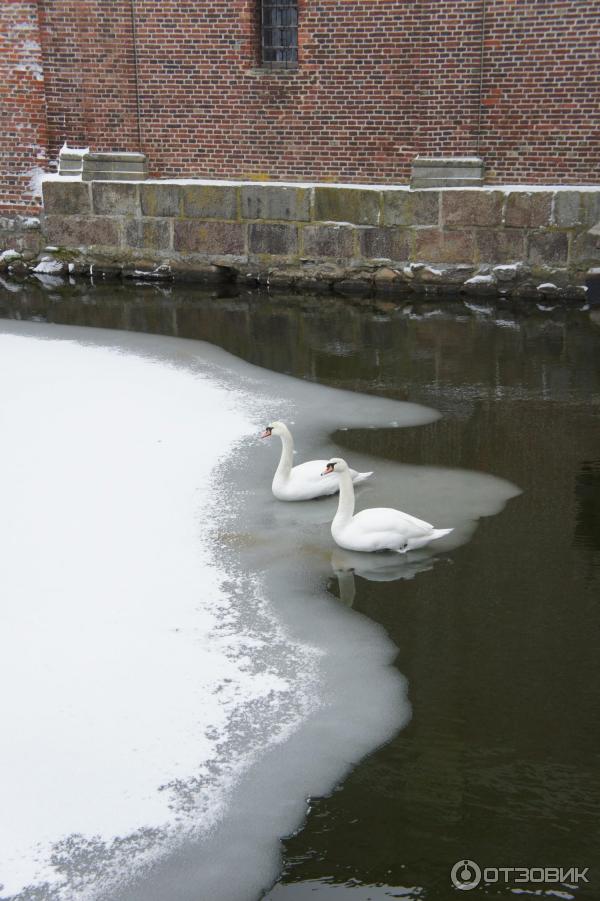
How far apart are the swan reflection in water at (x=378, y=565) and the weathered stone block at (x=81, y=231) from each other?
10.3 metres

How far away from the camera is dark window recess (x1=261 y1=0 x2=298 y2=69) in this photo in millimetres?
14961

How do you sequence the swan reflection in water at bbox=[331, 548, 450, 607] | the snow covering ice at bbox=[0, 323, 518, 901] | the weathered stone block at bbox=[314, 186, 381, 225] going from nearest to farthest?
the snow covering ice at bbox=[0, 323, 518, 901] < the swan reflection in water at bbox=[331, 548, 450, 607] < the weathered stone block at bbox=[314, 186, 381, 225]

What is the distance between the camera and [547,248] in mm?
13883

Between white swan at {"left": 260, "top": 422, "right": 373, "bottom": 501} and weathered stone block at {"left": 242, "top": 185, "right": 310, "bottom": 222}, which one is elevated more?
weathered stone block at {"left": 242, "top": 185, "right": 310, "bottom": 222}

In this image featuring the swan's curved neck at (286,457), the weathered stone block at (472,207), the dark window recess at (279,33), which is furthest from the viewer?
the dark window recess at (279,33)

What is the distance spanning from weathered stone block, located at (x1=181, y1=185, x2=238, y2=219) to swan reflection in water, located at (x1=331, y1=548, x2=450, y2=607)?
9309 mm

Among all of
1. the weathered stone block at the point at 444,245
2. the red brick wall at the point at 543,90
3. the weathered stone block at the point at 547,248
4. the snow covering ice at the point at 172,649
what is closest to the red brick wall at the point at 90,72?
the weathered stone block at the point at 444,245

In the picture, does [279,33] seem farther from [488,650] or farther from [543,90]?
[488,650]

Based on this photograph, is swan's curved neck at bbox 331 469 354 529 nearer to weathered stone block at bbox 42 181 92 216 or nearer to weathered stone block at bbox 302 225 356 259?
weathered stone block at bbox 302 225 356 259

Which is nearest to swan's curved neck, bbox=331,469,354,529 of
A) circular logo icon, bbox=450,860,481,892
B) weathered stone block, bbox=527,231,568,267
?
circular logo icon, bbox=450,860,481,892

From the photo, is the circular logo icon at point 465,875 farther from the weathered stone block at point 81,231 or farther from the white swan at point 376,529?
the weathered stone block at point 81,231

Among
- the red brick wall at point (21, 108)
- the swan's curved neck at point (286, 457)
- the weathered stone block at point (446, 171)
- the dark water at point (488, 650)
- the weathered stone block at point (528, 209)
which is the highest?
the red brick wall at point (21, 108)

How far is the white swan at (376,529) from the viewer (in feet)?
22.0

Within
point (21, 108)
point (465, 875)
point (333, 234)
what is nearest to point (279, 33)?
point (333, 234)
